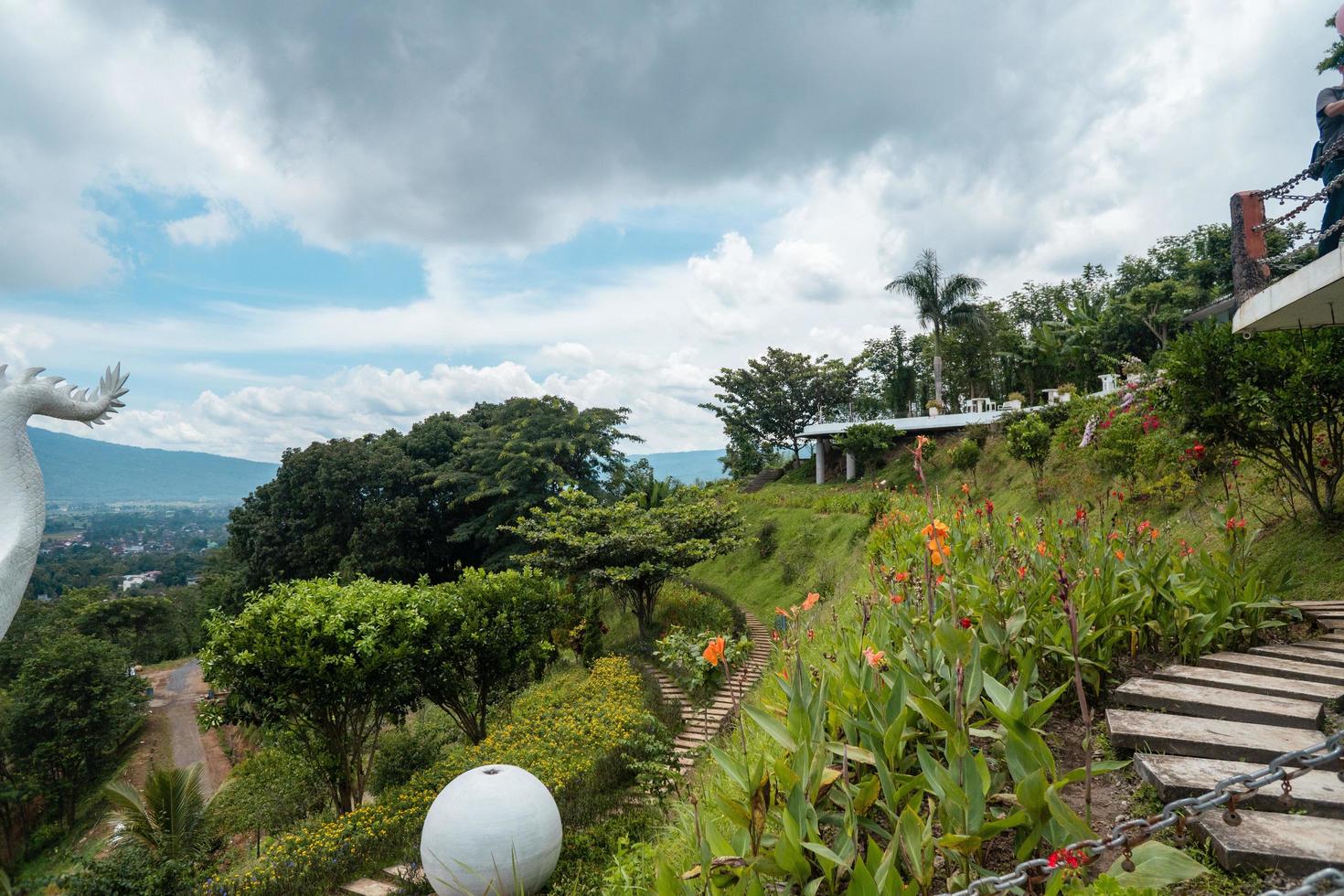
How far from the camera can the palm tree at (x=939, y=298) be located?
21.6 meters

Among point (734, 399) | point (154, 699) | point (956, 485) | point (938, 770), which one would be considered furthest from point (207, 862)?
point (734, 399)

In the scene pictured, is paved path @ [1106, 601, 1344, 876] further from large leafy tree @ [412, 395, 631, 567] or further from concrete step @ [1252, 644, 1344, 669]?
large leafy tree @ [412, 395, 631, 567]

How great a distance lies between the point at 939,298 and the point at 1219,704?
69.0 ft

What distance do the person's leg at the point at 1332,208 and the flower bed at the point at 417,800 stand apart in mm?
6233

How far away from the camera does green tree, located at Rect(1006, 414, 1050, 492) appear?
A: 1120 centimetres

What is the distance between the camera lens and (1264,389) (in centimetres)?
507

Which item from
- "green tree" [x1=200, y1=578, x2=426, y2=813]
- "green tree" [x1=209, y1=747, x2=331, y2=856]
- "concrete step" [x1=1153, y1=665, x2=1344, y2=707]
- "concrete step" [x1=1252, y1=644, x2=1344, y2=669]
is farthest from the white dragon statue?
"concrete step" [x1=1252, y1=644, x2=1344, y2=669]

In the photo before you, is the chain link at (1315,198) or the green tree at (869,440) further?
the green tree at (869,440)

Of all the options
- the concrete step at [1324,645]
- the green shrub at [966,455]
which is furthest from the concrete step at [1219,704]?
the green shrub at [966,455]

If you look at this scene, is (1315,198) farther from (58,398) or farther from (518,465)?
(518,465)

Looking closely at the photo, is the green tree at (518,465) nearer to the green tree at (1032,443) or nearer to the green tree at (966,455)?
the green tree at (966,455)

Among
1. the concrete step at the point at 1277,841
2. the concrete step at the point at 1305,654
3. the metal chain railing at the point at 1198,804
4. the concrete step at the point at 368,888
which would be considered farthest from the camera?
the concrete step at the point at 368,888

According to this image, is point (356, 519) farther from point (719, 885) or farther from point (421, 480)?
point (719, 885)

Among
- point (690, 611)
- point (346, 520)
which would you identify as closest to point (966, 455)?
point (690, 611)
